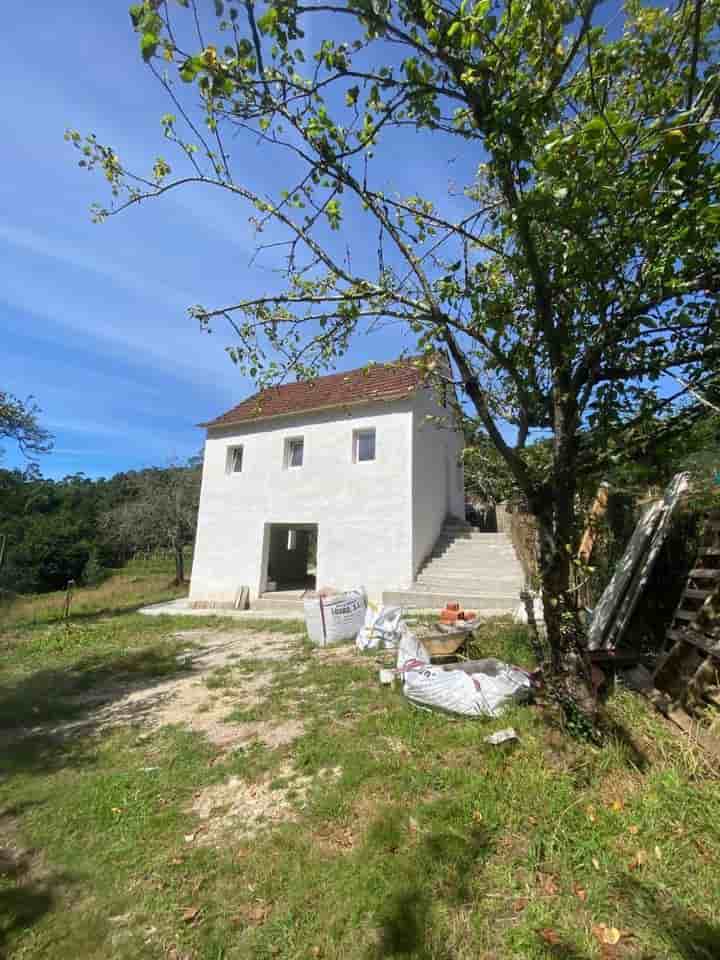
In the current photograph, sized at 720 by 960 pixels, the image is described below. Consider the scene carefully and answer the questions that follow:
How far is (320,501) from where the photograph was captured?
40.9 ft

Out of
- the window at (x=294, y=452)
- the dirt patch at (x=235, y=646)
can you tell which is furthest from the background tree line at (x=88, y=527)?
the dirt patch at (x=235, y=646)

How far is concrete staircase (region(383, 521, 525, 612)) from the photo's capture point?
9.45 metres

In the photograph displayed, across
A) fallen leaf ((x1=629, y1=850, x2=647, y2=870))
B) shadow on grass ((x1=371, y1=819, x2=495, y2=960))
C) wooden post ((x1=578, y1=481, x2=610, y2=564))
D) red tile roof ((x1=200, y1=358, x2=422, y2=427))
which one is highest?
red tile roof ((x1=200, y1=358, x2=422, y2=427))

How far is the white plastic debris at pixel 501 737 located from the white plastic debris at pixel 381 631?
3127 millimetres

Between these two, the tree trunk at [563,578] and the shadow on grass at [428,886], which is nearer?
the shadow on grass at [428,886]

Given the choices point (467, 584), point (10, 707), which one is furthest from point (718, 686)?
point (10, 707)

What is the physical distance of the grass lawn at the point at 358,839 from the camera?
2023mm

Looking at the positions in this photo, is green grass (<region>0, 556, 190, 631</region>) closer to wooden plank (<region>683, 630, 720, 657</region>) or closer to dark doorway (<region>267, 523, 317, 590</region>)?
dark doorway (<region>267, 523, 317, 590</region>)

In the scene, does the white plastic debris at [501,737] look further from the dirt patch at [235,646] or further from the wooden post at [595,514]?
the dirt patch at [235,646]

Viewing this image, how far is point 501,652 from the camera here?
5500mm

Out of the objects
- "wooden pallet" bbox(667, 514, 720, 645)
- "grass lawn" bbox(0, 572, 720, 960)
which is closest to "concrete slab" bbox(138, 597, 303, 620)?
"grass lawn" bbox(0, 572, 720, 960)

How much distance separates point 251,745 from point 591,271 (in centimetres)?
475

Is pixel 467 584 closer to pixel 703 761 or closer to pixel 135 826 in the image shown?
pixel 703 761

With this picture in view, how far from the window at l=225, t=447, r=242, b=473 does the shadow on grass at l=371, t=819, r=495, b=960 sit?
13.2 metres
